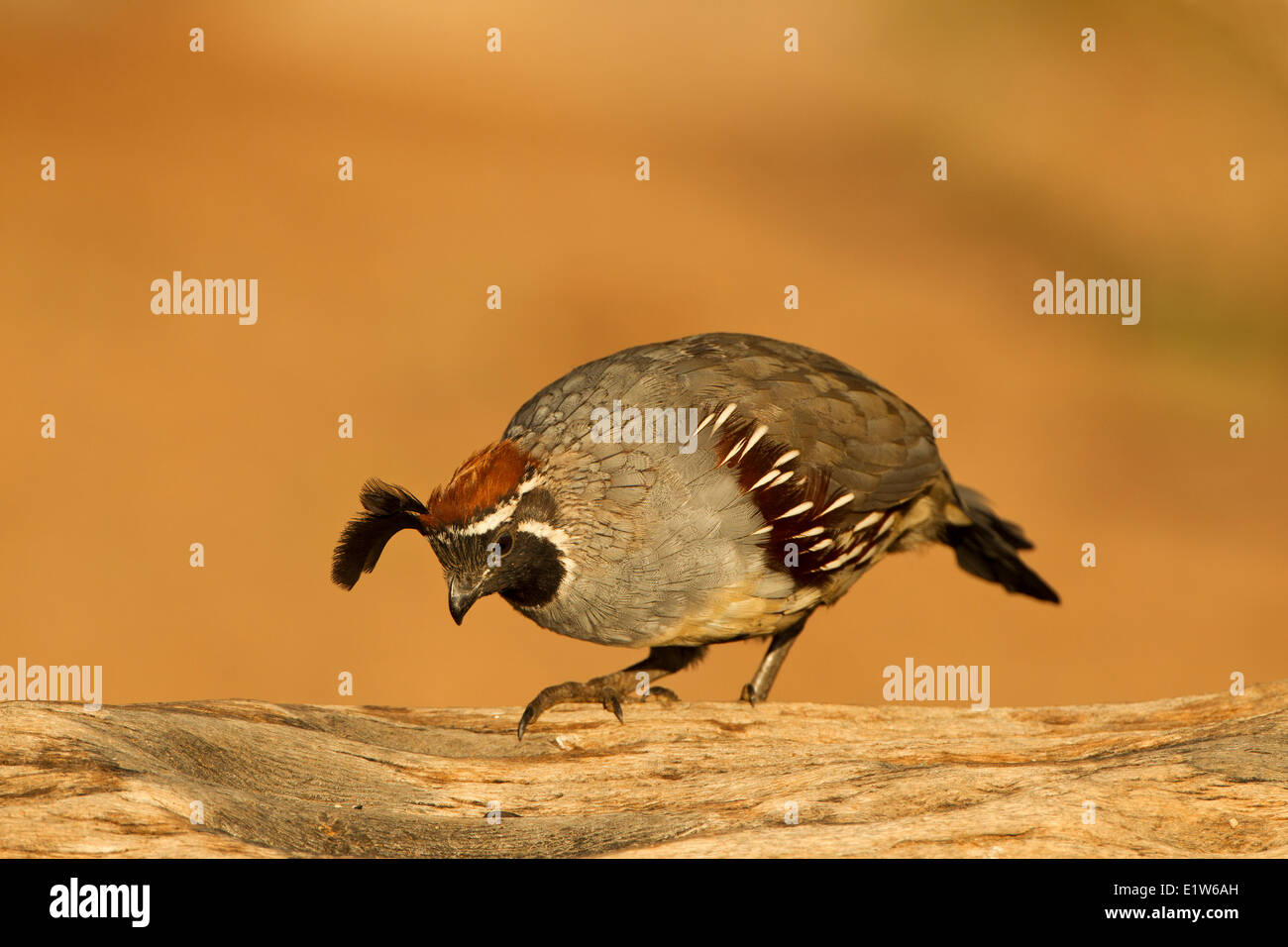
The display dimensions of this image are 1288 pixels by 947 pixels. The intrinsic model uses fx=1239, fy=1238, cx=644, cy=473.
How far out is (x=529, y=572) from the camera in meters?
4.98

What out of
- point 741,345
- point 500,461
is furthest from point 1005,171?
point 500,461

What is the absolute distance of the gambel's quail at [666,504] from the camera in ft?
16.2

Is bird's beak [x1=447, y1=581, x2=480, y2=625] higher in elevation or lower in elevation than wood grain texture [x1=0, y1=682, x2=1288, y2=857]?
higher

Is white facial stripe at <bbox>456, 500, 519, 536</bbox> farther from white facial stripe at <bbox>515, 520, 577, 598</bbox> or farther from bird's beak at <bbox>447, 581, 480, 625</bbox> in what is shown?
bird's beak at <bbox>447, 581, 480, 625</bbox>

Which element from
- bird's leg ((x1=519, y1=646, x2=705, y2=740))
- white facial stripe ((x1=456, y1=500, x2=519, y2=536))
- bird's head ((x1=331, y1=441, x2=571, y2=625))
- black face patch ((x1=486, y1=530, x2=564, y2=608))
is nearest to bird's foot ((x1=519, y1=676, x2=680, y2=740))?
bird's leg ((x1=519, y1=646, x2=705, y2=740))

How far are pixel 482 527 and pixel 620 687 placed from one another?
4.49 ft

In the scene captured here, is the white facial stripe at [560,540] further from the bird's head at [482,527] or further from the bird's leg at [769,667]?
the bird's leg at [769,667]

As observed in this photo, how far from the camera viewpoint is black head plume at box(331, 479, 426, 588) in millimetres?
4879

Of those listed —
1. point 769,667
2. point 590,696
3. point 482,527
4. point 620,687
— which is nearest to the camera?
point 482,527

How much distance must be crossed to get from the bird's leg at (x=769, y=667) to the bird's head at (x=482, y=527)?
1.35 meters

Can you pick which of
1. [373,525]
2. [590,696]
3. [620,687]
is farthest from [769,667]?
[373,525]

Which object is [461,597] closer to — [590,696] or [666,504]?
[666,504]

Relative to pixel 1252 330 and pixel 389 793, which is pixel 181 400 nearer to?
pixel 389 793

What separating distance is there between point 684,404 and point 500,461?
2.95ft
